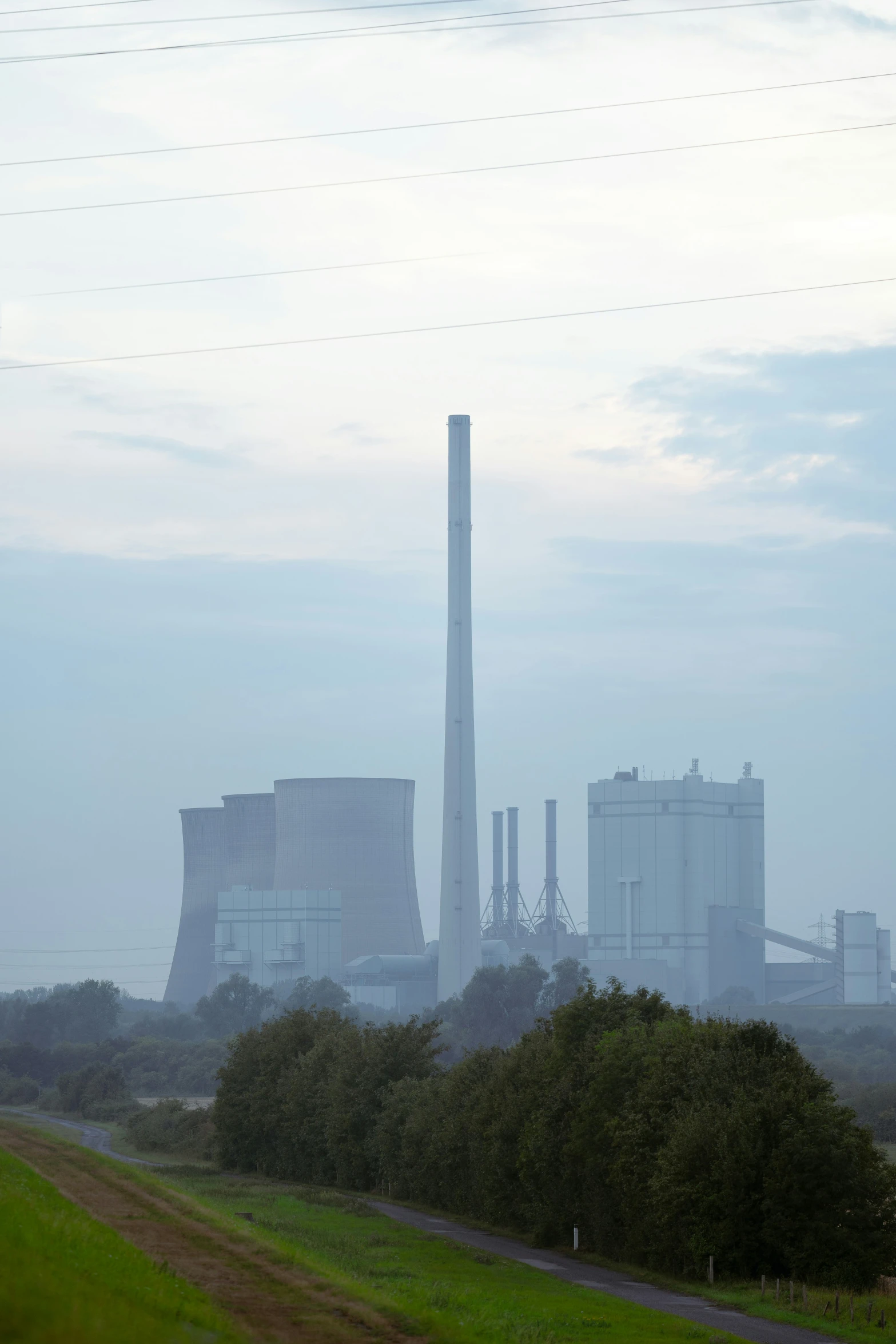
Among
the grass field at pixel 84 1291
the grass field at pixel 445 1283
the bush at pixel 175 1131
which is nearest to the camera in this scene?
the grass field at pixel 84 1291

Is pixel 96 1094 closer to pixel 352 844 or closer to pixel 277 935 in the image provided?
pixel 352 844

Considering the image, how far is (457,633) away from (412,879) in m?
25.2

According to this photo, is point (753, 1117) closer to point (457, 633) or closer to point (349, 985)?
point (457, 633)

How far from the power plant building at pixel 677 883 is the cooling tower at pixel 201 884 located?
33029 mm

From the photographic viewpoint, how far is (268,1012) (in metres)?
125

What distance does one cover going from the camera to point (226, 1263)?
18.2m

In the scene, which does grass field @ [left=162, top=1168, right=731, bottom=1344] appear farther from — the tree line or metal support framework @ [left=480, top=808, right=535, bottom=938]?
metal support framework @ [left=480, top=808, right=535, bottom=938]

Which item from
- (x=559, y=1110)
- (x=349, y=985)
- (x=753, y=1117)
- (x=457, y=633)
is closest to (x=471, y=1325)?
(x=753, y=1117)

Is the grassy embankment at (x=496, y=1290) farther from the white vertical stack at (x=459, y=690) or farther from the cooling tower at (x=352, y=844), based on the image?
the cooling tower at (x=352, y=844)

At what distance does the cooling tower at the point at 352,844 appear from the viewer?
107875mm

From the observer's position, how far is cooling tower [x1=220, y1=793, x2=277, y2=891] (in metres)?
124

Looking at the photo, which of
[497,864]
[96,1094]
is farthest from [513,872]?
[96,1094]

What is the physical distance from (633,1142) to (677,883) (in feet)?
331

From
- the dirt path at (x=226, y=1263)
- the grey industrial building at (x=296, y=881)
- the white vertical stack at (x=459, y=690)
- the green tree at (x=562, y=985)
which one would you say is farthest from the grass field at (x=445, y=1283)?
Answer: the green tree at (x=562, y=985)
